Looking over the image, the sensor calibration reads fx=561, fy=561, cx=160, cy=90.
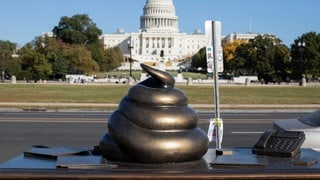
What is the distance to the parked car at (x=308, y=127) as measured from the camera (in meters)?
8.29

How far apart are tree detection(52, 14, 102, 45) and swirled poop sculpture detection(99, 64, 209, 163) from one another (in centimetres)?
12918

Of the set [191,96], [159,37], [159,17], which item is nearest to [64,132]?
[191,96]

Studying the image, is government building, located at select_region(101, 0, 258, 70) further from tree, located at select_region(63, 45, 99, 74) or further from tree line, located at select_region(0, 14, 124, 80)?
tree, located at select_region(63, 45, 99, 74)

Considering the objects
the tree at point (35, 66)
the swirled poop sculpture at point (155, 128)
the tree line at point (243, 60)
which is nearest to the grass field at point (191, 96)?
the swirled poop sculpture at point (155, 128)

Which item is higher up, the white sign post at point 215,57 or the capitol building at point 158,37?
the capitol building at point 158,37

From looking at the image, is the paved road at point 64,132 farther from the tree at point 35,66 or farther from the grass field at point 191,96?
the tree at point 35,66

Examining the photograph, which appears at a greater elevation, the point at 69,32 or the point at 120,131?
the point at 69,32

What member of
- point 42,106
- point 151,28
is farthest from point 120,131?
point 151,28

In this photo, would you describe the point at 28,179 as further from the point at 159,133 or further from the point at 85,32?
the point at 85,32

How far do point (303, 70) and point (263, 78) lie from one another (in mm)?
8311

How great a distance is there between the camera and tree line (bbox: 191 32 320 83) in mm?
86312

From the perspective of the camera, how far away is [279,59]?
91.4 m

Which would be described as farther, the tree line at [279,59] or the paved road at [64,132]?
the tree line at [279,59]

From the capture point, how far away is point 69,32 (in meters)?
131
